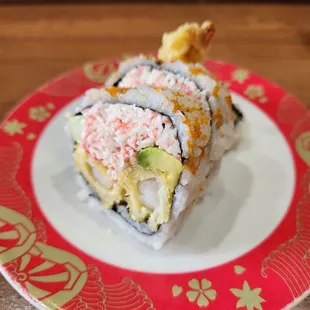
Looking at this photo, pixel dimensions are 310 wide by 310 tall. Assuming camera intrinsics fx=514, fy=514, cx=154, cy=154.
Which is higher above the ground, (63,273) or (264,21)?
(264,21)

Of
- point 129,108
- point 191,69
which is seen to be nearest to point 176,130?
point 129,108

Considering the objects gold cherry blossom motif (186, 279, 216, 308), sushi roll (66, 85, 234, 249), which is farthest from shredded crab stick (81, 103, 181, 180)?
gold cherry blossom motif (186, 279, 216, 308)

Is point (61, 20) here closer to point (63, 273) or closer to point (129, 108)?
point (129, 108)

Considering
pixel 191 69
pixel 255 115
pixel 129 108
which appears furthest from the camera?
pixel 255 115

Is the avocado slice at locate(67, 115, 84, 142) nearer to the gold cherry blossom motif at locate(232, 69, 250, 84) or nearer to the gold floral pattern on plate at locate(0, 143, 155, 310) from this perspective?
the gold floral pattern on plate at locate(0, 143, 155, 310)

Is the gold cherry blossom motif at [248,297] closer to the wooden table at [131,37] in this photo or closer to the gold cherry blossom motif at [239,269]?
the gold cherry blossom motif at [239,269]

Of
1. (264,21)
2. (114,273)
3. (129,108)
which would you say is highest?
(129,108)

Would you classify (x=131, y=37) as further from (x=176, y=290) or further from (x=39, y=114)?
(x=176, y=290)
